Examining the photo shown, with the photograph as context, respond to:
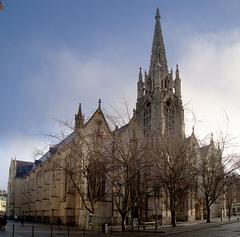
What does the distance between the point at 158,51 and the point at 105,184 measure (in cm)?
5062

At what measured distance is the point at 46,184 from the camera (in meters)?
63.2

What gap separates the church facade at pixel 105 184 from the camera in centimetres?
4953

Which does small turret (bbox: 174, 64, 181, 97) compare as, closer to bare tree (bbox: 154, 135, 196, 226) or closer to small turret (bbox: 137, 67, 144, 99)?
small turret (bbox: 137, 67, 144, 99)

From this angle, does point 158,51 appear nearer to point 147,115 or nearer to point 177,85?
point 177,85

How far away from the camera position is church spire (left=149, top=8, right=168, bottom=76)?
276 feet

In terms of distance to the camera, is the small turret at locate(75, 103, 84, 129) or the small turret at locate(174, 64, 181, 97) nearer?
the small turret at locate(75, 103, 84, 129)

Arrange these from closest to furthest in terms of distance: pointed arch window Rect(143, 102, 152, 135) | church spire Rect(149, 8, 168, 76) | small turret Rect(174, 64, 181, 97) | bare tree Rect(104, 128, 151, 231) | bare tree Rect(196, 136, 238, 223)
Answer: bare tree Rect(104, 128, 151, 231) → bare tree Rect(196, 136, 238, 223) → pointed arch window Rect(143, 102, 152, 135) → small turret Rect(174, 64, 181, 97) → church spire Rect(149, 8, 168, 76)

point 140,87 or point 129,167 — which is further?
point 140,87

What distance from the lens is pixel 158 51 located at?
283ft

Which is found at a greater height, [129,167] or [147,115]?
[147,115]

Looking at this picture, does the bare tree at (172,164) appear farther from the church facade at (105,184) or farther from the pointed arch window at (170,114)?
the pointed arch window at (170,114)

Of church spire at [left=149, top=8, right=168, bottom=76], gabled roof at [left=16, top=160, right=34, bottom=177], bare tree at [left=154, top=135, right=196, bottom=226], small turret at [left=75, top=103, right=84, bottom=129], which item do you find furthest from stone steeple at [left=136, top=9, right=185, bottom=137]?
gabled roof at [left=16, top=160, right=34, bottom=177]

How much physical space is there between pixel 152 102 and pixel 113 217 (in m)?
34.4

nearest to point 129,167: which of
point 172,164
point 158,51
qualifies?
point 172,164
